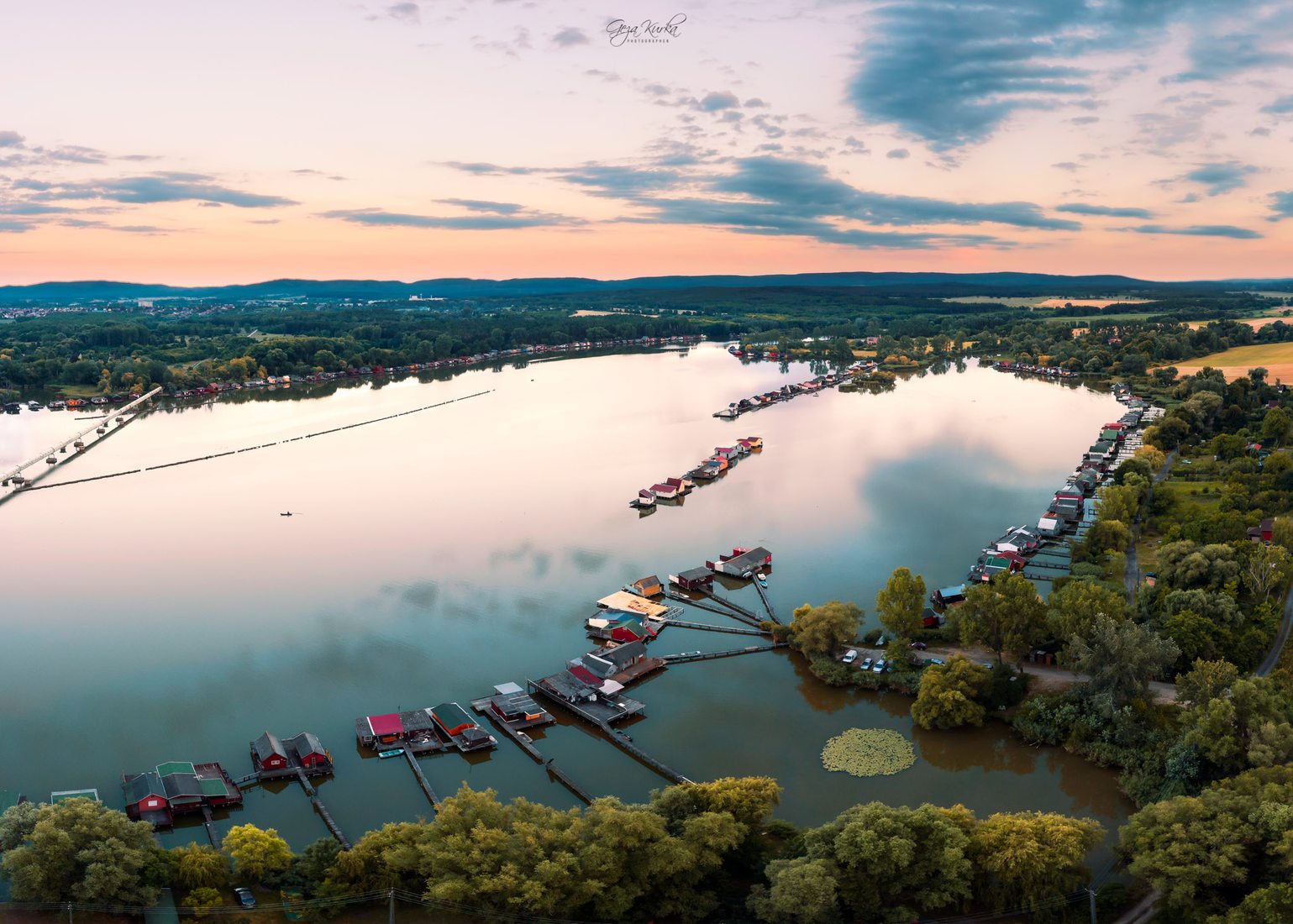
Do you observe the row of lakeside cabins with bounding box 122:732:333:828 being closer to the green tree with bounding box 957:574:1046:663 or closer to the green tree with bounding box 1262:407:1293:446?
the green tree with bounding box 957:574:1046:663

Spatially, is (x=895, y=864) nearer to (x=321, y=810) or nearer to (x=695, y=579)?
(x=321, y=810)

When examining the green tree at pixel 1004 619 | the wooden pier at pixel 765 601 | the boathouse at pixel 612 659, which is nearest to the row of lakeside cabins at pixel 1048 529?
the green tree at pixel 1004 619

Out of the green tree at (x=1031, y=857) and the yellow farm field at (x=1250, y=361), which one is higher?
the yellow farm field at (x=1250, y=361)

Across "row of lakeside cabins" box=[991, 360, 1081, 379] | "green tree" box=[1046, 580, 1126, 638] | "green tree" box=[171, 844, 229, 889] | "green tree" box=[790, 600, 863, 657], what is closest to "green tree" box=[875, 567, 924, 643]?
"green tree" box=[790, 600, 863, 657]

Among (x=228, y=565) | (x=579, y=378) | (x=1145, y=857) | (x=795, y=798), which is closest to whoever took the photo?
(x=1145, y=857)

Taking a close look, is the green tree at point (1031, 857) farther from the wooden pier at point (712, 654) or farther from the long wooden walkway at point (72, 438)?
the long wooden walkway at point (72, 438)

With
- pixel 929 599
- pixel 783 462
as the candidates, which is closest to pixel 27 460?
pixel 783 462

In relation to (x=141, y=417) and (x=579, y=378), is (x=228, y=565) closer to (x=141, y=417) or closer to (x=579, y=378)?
(x=141, y=417)

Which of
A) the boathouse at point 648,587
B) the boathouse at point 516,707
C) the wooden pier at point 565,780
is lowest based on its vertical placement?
the wooden pier at point 565,780
